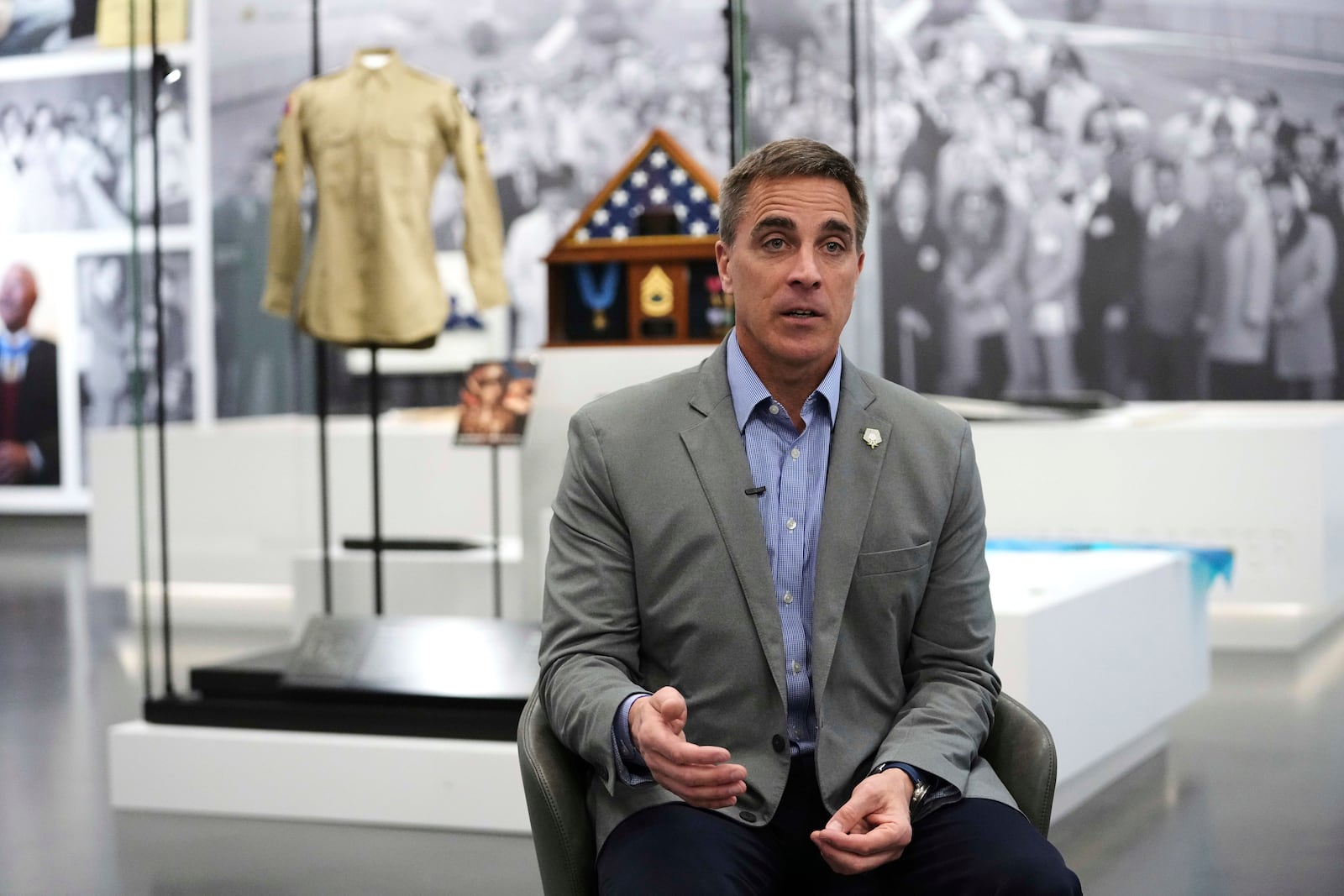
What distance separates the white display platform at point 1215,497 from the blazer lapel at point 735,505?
477 cm

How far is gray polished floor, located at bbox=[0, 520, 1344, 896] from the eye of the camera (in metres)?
3.76

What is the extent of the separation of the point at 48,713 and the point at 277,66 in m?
4.64

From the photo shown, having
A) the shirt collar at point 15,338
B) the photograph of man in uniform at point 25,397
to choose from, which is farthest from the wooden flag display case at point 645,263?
the shirt collar at point 15,338

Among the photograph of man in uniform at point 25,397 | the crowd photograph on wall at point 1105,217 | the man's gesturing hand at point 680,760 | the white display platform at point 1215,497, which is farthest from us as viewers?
the photograph of man in uniform at point 25,397

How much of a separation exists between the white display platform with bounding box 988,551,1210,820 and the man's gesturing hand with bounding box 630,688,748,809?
192 cm

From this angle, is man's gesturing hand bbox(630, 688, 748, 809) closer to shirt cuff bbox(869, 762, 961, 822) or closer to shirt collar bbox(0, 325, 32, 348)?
shirt cuff bbox(869, 762, 961, 822)

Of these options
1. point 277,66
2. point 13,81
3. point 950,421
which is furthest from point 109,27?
point 13,81

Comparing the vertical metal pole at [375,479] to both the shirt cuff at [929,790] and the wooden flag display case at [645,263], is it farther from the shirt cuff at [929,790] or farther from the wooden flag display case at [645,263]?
the shirt cuff at [929,790]

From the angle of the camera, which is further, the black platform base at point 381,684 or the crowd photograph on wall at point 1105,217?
the crowd photograph on wall at point 1105,217

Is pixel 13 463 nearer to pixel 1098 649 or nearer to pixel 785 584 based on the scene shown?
pixel 1098 649

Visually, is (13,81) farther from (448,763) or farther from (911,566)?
(911,566)

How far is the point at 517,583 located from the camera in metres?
6.44

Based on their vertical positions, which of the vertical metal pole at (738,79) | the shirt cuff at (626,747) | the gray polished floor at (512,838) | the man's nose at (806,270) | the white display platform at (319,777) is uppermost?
the vertical metal pole at (738,79)

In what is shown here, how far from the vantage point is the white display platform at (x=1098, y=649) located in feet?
12.6
